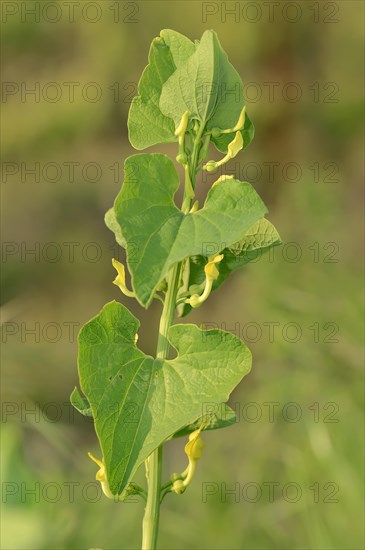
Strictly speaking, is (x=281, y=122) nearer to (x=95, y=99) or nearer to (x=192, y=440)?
(x=95, y=99)

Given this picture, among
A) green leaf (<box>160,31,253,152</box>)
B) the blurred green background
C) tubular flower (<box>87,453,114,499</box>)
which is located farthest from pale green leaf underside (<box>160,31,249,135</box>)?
the blurred green background

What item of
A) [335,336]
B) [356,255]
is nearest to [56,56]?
[356,255]

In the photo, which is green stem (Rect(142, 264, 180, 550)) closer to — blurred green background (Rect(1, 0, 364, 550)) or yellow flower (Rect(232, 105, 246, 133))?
yellow flower (Rect(232, 105, 246, 133))

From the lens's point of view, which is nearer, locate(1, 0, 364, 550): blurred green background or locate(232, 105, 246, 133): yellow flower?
locate(232, 105, 246, 133): yellow flower

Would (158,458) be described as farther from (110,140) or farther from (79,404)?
(110,140)

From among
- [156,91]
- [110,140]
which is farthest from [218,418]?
[110,140]
